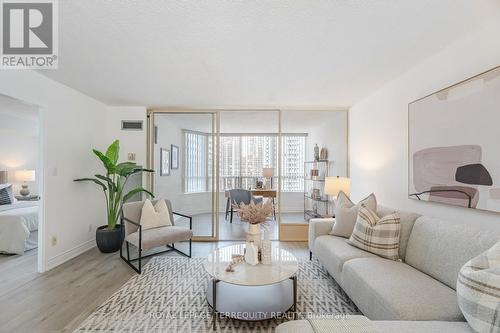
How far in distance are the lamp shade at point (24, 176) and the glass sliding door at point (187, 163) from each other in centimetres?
354

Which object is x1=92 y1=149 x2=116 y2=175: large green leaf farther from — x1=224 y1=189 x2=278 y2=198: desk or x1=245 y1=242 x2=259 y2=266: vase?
x1=224 y1=189 x2=278 y2=198: desk

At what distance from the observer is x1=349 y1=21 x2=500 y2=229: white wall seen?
1757mm

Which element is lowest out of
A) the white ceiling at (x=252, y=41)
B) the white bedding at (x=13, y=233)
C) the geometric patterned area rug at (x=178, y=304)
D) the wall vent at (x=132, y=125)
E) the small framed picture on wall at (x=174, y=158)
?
the geometric patterned area rug at (x=178, y=304)

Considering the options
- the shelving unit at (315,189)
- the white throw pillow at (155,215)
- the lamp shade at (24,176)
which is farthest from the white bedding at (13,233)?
the shelving unit at (315,189)

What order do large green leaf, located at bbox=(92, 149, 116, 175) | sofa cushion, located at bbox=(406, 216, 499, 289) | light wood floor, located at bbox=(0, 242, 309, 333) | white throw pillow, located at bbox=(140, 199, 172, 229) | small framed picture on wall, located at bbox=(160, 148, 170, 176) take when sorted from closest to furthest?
sofa cushion, located at bbox=(406, 216, 499, 289)
light wood floor, located at bbox=(0, 242, 309, 333)
white throw pillow, located at bbox=(140, 199, 172, 229)
large green leaf, located at bbox=(92, 149, 116, 175)
small framed picture on wall, located at bbox=(160, 148, 170, 176)

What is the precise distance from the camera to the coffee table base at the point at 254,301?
181 cm

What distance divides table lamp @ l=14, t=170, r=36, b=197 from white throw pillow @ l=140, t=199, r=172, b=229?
4.04 m

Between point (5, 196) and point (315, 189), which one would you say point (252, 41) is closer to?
point (315, 189)

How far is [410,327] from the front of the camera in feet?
3.90

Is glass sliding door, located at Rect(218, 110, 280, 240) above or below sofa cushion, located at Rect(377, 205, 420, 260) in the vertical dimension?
above

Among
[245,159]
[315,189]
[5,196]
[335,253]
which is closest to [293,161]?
[315,189]

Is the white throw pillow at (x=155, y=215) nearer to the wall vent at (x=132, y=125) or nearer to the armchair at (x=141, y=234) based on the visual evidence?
the armchair at (x=141, y=234)

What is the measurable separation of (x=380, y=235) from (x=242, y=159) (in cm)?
420

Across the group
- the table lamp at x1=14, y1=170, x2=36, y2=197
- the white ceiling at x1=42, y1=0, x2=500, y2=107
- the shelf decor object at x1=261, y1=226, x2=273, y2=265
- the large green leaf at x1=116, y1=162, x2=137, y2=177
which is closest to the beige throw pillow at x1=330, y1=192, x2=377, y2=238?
the shelf decor object at x1=261, y1=226, x2=273, y2=265
